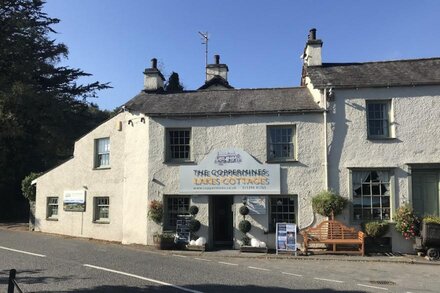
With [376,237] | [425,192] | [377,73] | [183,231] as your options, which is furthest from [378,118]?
[183,231]

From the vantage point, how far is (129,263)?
14.0m

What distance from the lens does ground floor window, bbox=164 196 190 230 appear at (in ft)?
63.0

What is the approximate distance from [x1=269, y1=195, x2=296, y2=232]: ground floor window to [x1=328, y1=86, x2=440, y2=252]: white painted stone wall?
1.78 meters

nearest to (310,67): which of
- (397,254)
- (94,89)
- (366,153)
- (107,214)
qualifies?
(366,153)

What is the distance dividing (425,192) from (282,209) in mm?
5486

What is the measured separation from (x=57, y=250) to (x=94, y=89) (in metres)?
26.1

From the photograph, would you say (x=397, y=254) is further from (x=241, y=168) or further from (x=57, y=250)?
(x=57, y=250)

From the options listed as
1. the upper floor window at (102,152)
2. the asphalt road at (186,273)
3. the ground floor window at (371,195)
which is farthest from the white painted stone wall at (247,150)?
the upper floor window at (102,152)

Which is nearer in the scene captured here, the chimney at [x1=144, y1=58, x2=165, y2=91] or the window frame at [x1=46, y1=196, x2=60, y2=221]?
the chimney at [x1=144, y1=58, x2=165, y2=91]

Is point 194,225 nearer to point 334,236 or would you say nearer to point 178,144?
point 178,144

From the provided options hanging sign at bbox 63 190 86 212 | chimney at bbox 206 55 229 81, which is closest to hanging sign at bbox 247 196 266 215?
hanging sign at bbox 63 190 86 212

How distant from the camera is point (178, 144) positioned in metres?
19.6

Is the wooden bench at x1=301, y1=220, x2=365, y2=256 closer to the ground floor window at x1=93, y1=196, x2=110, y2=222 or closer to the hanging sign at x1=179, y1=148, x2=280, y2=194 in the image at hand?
the hanging sign at x1=179, y1=148, x2=280, y2=194

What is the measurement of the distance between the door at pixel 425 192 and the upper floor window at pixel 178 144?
9.07 m
